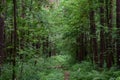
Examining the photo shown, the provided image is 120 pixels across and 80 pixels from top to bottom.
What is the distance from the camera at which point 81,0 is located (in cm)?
2342

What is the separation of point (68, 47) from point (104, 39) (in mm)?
11639

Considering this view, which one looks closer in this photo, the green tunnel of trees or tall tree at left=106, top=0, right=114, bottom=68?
the green tunnel of trees

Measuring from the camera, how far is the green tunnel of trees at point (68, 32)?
14266 millimetres

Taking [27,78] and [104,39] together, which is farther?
[104,39]

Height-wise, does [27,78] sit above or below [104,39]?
below

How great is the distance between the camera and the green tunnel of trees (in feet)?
46.8

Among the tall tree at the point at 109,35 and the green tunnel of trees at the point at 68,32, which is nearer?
the green tunnel of trees at the point at 68,32

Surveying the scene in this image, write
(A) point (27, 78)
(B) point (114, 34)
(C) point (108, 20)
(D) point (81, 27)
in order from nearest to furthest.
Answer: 1. (A) point (27, 78)
2. (B) point (114, 34)
3. (C) point (108, 20)
4. (D) point (81, 27)

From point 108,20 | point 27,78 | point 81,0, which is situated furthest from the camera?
point 81,0

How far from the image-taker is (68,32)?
2716cm

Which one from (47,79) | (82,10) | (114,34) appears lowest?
(47,79)

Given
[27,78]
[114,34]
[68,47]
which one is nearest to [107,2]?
[114,34]

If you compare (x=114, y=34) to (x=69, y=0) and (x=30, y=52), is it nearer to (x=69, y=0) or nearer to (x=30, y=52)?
(x=30, y=52)

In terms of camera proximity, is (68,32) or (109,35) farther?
(68,32)
